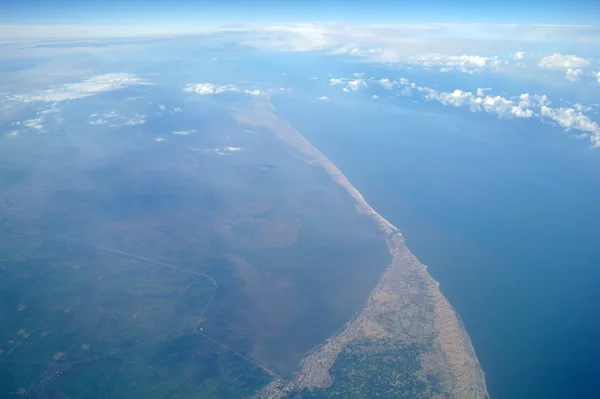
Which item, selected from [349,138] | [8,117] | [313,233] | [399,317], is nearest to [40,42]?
[8,117]

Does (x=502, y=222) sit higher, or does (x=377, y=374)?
(x=502, y=222)

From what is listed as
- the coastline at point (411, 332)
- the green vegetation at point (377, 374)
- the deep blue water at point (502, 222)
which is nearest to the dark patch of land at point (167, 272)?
the coastline at point (411, 332)

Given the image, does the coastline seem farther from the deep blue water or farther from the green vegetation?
the deep blue water

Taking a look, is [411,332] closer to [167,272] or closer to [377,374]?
[377,374]

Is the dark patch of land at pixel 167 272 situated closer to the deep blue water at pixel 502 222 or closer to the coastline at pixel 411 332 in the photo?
the coastline at pixel 411 332

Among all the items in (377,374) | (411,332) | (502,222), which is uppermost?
(502,222)

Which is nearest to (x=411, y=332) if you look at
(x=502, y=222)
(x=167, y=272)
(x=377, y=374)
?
(x=377, y=374)
